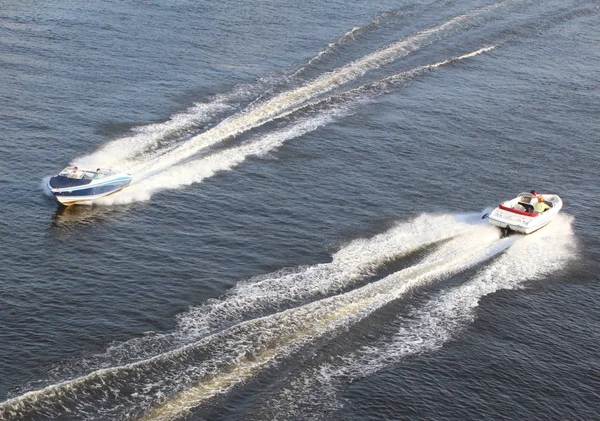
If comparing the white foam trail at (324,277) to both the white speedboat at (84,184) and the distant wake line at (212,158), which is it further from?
the white speedboat at (84,184)

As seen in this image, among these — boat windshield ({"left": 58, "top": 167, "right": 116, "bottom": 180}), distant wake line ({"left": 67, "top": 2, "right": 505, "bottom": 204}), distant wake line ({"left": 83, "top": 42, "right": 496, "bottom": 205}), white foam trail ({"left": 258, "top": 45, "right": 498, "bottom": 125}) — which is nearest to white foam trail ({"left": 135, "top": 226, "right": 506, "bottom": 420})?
distant wake line ({"left": 83, "top": 42, "right": 496, "bottom": 205})

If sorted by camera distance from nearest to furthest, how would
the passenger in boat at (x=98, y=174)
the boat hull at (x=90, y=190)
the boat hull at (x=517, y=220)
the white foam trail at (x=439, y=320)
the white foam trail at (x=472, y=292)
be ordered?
the white foam trail at (x=439, y=320) < the white foam trail at (x=472, y=292) < the boat hull at (x=90, y=190) < the boat hull at (x=517, y=220) < the passenger in boat at (x=98, y=174)

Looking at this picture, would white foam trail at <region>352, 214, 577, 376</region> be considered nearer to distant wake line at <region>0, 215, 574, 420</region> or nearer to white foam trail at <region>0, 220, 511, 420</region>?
distant wake line at <region>0, 215, 574, 420</region>

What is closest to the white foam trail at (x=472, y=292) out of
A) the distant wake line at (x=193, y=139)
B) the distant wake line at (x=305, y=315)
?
the distant wake line at (x=305, y=315)

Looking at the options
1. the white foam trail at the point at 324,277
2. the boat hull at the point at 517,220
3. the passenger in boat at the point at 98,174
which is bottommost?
the white foam trail at the point at 324,277

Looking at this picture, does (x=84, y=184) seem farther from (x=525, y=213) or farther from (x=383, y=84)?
(x=383, y=84)

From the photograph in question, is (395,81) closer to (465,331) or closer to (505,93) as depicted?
(505,93)

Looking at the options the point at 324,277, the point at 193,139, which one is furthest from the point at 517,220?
the point at 193,139

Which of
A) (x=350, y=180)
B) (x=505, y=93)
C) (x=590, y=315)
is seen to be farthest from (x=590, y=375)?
(x=505, y=93)
